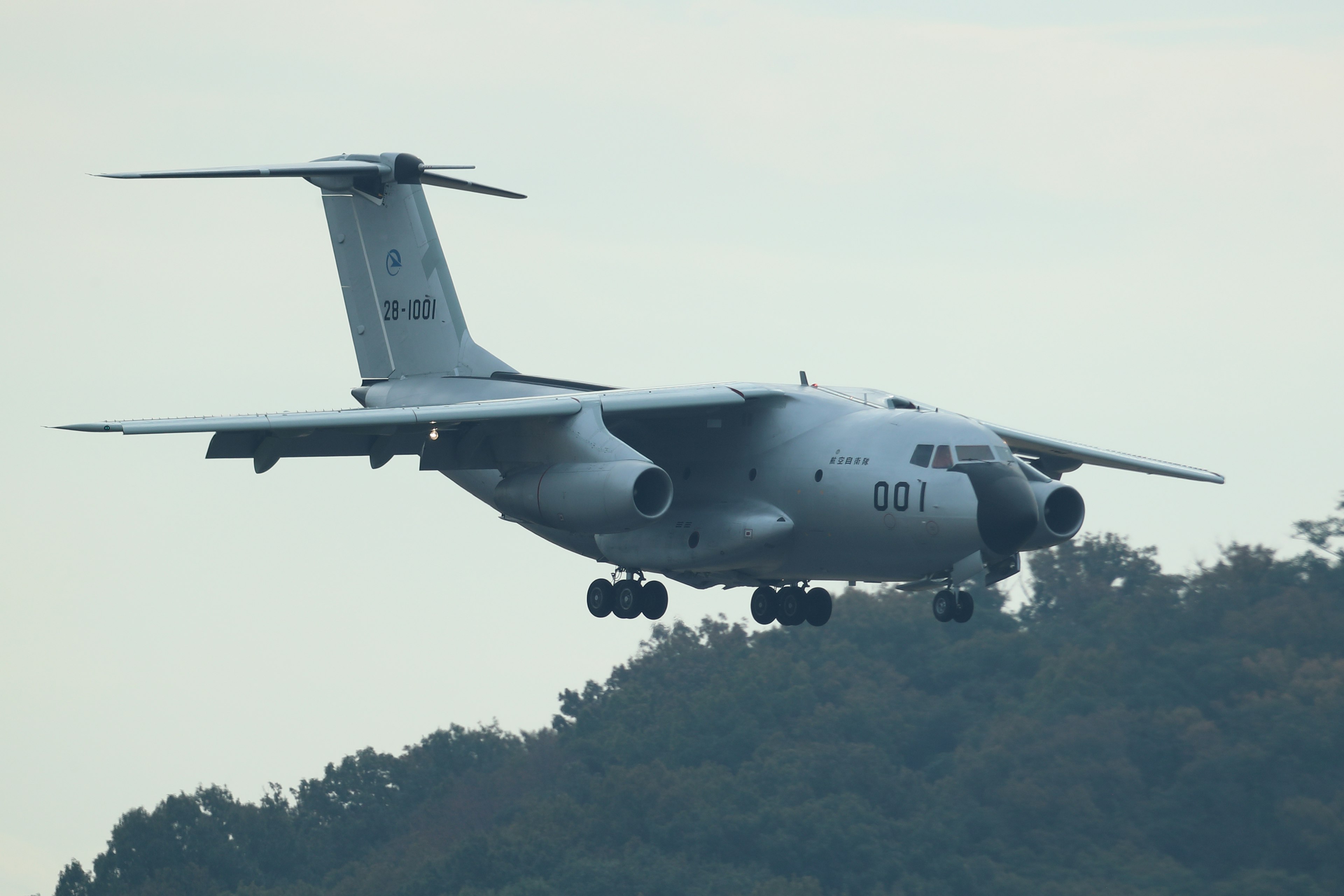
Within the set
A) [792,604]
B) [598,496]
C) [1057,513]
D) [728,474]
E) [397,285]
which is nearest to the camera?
[1057,513]

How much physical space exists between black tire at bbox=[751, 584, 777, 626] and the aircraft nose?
14.4 ft

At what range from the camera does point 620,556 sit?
24.5 m

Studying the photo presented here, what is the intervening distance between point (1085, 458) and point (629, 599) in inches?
271

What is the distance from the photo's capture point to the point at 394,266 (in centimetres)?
2864

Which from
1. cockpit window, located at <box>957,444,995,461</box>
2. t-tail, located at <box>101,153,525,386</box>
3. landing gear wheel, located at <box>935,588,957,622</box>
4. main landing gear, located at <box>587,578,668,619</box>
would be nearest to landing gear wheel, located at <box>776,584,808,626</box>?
main landing gear, located at <box>587,578,668,619</box>

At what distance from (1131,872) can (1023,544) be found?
139 ft

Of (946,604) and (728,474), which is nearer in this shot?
(946,604)

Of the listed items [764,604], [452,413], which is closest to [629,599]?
[764,604]

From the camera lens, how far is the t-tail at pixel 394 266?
92.5 ft

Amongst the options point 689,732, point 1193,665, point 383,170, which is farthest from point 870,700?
point 383,170

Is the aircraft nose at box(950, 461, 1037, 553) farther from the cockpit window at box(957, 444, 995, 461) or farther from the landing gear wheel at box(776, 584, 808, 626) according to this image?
the landing gear wheel at box(776, 584, 808, 626)

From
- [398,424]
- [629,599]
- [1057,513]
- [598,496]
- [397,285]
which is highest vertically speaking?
[397,285]

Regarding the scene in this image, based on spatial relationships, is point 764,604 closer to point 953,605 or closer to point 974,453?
point 953,605

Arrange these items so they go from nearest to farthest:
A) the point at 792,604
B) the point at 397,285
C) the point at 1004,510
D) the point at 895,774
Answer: the point at 1004,510 < the point at 792,604 < the point at 397,285 < the point at 895,774
